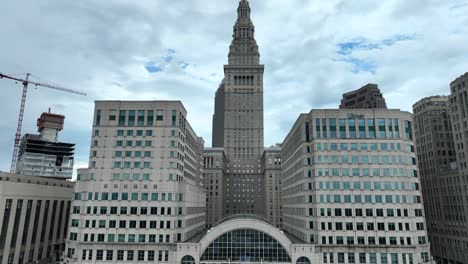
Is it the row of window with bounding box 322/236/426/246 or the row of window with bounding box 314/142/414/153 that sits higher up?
the row of window with bounding box 314/142/414/153

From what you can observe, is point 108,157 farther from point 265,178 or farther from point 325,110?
point 265,178

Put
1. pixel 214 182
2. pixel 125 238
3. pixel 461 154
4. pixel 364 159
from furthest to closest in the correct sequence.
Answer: pixel 214 182, pixel 461 154, pixel 364 159, pixel 125 238

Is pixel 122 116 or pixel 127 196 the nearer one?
pixel 127 196

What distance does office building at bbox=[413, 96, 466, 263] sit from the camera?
110000 millimetres

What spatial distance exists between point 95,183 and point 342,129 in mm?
73095

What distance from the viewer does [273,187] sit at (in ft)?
589

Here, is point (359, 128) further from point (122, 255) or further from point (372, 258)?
point (122, 255)

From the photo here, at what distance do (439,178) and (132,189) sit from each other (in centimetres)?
11878

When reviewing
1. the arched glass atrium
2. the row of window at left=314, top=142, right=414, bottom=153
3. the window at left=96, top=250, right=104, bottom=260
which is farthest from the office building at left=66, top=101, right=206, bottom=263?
the row of window at left=314, top=142, right=414, bottom=153

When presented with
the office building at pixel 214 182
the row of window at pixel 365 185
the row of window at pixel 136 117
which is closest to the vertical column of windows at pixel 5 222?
the row of window at pixel 136 117

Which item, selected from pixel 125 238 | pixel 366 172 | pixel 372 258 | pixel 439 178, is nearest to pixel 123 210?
pixel 125 238

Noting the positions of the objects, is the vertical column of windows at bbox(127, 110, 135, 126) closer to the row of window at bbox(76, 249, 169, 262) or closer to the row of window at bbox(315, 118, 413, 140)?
the row of window at bbox(76, 249, 169, 262)

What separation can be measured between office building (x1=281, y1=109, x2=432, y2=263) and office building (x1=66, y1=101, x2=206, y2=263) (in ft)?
127

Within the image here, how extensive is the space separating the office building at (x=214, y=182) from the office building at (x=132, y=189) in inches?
3532
